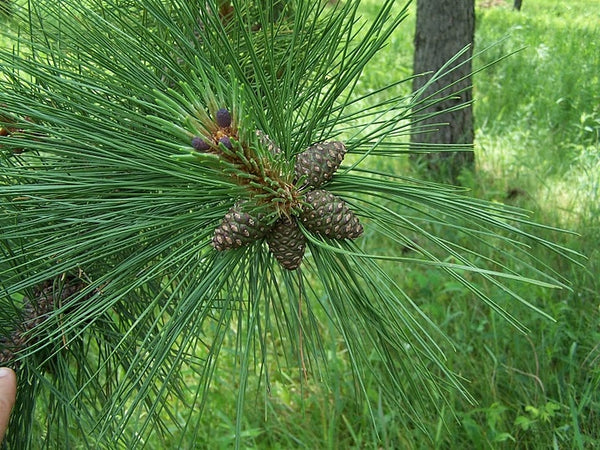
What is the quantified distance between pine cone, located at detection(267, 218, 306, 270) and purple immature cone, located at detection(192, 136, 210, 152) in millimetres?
143

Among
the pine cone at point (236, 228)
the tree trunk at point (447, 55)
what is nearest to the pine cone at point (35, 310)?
the pine cone at point (236, 228)

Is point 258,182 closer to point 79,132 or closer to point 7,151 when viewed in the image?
point 79,132

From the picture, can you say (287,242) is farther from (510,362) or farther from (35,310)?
(510,362)

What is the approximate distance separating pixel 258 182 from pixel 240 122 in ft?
0.24

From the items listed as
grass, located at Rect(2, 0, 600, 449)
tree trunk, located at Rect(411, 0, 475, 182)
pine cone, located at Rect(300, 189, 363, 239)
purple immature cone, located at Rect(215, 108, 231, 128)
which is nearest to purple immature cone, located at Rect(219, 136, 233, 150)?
purple immature cone, located at Rect(215, 108, 231, 128)

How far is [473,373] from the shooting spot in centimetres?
168

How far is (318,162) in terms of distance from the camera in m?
0.63

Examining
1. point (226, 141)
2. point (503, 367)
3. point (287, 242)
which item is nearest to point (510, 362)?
point (503, 367)

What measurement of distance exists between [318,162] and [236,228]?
0.39 ft

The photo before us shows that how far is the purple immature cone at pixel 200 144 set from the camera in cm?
49

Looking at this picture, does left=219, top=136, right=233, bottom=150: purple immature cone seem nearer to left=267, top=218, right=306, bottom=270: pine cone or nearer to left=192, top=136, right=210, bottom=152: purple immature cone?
left=192, top=136, right=210, bottom=152: purple immature cone

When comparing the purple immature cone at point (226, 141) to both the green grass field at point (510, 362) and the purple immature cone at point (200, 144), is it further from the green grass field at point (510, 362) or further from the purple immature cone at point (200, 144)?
the green grass field at point (510, 362)

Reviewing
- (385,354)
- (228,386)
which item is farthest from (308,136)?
(228,386)

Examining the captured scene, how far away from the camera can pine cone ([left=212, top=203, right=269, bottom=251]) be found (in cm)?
58
